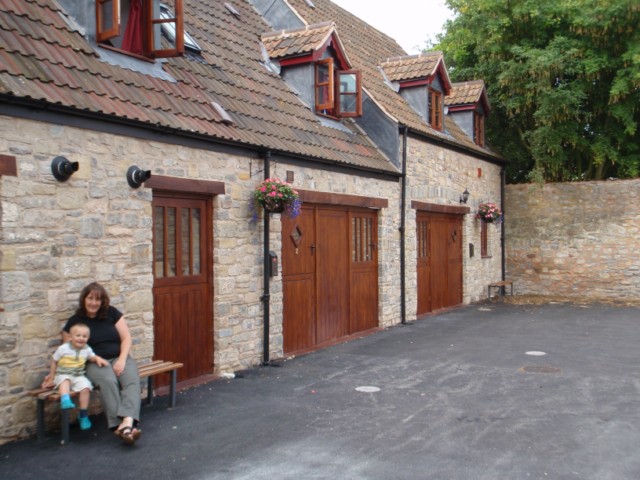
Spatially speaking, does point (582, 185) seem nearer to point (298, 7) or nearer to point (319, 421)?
point (298, 7)

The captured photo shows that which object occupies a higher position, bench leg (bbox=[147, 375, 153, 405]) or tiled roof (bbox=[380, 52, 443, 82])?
tiled roof (bbox=[380, 52, 443, 82])

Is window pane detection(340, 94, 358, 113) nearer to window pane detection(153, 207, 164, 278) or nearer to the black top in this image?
A: window pane detection(153, 207, 164, 278)

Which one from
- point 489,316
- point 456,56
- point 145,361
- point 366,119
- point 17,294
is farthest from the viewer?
point 456,56

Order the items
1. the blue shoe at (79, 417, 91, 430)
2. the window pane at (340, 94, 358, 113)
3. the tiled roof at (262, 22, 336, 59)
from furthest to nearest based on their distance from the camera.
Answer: the window pane at (340, 94, 358, 113), the tiled roof at (262, 22, 336, 59), the blue shoe at (79, 417, 91, 430)

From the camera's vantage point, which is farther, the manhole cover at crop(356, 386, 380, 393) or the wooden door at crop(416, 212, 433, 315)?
the wooden door at crop(416, 212, 433, 315)

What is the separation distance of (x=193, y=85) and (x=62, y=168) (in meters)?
3.04

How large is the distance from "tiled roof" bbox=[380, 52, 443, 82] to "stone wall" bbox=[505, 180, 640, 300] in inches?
218

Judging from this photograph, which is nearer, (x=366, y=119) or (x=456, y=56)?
(x=366, y=119)

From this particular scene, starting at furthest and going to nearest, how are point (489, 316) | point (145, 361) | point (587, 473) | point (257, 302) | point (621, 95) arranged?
point (621, 95) < point (489, 316) < point (257, 302) < point (145, 361) < point (587, 473)

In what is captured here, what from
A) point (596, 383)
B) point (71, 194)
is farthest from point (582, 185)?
point (71, 194)

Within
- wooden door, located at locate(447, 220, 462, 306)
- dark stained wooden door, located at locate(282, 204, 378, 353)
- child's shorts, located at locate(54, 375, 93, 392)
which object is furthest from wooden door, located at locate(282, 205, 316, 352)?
wooden door, located at locate(447, 220, 462, 306)

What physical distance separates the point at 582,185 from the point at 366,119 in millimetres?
7748

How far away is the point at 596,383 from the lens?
802 cm

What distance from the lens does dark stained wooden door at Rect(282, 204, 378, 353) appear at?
991 cm
